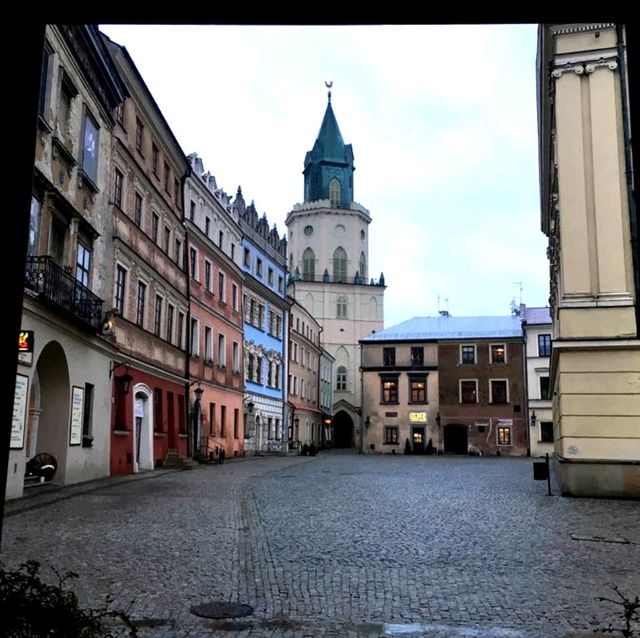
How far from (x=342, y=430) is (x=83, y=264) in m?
62.2

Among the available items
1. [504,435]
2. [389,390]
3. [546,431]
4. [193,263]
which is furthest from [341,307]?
[193,263]

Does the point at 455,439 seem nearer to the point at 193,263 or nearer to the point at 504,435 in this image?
the point at 504,435

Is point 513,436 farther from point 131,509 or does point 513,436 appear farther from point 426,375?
point 131,509

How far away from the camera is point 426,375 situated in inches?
2282

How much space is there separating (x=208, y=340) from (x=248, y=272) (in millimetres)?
8664

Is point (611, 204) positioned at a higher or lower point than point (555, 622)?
higher

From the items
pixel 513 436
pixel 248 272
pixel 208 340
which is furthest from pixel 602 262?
pixel 513 436

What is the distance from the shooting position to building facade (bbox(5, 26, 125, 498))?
56.8 feet

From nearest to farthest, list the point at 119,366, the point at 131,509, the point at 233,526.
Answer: the point at 233,526
the point at 131,509
the point at 119,366

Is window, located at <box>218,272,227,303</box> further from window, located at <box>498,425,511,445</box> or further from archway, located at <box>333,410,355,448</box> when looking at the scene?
archway, located at <box>333,410,355,448</box>

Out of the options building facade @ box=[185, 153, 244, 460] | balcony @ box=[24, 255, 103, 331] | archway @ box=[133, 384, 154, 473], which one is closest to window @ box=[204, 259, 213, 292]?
building facade @ box=[185, 153, 244, 460]

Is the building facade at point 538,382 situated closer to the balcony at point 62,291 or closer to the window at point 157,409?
the window at point 157,409

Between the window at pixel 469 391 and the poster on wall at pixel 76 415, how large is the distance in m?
39.9

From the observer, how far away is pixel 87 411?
71.4 feet
